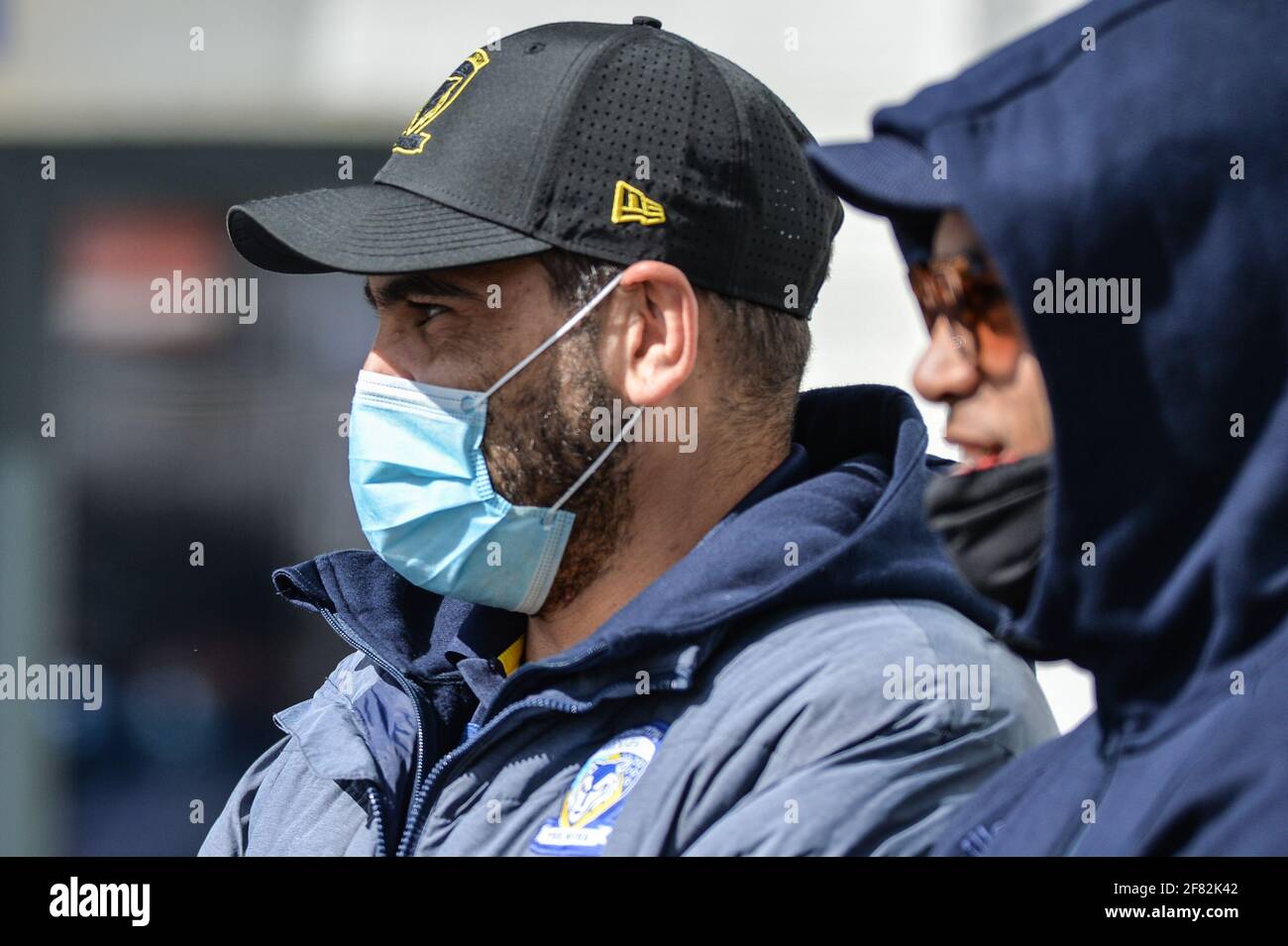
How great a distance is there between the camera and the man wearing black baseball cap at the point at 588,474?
2111 mm

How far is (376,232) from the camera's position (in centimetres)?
233

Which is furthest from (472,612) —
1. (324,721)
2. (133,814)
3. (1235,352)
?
(133,814)

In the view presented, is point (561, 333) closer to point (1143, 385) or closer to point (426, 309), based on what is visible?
point (426, 309)

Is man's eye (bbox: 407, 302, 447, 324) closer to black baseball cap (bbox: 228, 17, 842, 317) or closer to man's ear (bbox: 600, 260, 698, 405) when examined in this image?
black baseball cap (bbox: 228, 17, 842, 317)

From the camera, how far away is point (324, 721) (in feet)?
7.88

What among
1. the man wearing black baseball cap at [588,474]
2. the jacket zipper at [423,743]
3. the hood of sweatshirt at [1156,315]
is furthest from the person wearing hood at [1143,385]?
the jacket zipper at [423,743]

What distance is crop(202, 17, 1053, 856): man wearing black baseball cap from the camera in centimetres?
211

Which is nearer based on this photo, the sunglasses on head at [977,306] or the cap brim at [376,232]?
the sunglasses on head at [977,306]

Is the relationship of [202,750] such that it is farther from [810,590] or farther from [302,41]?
[810,590]

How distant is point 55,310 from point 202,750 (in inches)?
68.1

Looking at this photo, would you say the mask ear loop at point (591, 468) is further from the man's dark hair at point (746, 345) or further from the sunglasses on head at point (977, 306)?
the sunglasses on head at point (977, 306)

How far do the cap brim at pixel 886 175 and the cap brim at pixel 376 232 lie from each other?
691mm

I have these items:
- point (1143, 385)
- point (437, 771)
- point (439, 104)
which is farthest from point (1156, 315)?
point (439, 104)

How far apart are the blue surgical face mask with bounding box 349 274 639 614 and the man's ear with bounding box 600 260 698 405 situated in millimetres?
40
